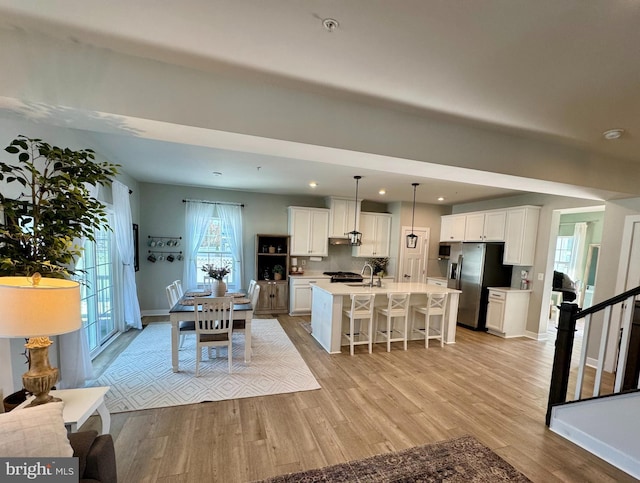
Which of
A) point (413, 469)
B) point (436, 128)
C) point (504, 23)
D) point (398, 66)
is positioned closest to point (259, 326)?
point (413, 469)

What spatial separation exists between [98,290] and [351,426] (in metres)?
3.79

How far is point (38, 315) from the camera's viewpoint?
138 centimetres

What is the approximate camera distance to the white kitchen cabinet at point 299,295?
19.9 feet

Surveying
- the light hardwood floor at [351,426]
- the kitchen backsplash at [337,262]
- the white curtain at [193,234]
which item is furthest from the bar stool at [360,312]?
the white curtain at [193,234]

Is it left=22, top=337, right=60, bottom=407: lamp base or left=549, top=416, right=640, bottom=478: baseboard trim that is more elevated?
left=22, top=337, right=60, bottom=407: lamp base

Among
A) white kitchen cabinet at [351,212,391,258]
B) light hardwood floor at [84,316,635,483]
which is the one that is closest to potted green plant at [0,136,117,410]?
light hardwood floor at [84,316,635,483]

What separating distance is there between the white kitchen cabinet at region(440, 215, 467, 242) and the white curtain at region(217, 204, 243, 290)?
486 centimetres

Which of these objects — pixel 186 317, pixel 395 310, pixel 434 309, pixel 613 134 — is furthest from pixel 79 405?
pixel 613 134

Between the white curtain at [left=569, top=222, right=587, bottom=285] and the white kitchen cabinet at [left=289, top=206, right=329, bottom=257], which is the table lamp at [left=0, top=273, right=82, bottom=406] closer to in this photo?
the white kitchen cabinet at [left=289, top=206, right=329, bottom=257]

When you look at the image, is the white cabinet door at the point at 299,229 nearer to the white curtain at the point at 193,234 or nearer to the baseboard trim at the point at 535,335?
the white curtain at the point at 193,234

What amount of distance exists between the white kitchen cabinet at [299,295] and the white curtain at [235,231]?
3.96 feet

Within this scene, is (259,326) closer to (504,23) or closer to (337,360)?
(337,360)

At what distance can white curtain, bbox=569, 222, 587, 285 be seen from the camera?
6517mm

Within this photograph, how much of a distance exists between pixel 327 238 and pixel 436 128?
4.18m
